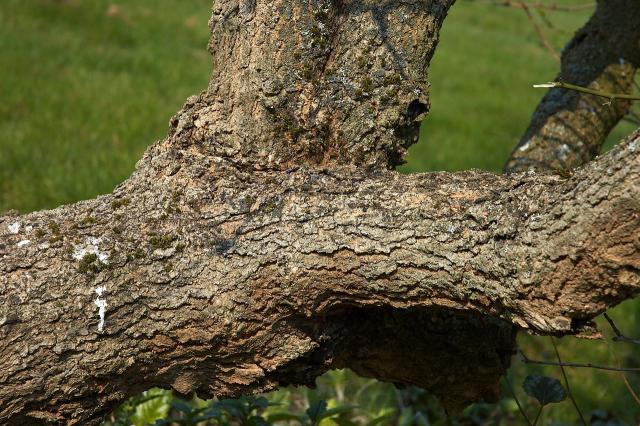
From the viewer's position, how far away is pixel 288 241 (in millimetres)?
1915

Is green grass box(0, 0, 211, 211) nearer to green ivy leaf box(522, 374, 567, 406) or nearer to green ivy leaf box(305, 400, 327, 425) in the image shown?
green ivy leaf box(305, 400, 327, 425)

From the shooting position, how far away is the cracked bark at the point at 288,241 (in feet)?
5.70

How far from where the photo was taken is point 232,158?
7.04 ft

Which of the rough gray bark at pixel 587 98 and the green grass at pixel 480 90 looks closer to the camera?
the rough gray bark at pixel 587 98

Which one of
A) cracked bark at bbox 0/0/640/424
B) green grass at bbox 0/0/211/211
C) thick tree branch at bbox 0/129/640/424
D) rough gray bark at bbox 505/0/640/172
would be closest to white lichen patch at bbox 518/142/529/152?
rough gray bark at bbox 505/0/640/172

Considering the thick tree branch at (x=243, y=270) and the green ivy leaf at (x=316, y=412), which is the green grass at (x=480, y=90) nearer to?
the green ivy leaf at (x=316, y=412)

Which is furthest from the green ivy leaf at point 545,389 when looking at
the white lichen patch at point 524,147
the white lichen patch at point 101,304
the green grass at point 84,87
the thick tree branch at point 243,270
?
the green grass at point 84,87

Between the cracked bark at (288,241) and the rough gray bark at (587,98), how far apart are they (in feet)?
2.58

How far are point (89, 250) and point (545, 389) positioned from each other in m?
1.53

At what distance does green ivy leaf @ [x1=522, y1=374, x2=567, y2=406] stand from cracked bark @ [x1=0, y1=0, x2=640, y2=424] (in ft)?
2.07

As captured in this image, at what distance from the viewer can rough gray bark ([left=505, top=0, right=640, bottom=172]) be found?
114 inches

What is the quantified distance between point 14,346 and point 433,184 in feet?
3.25

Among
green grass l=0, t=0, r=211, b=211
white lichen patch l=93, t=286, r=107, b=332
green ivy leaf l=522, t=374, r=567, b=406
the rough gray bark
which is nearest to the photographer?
white lichen patch l=93, t=286, r=107, b=332

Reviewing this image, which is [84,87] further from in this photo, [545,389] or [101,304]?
[101,304]
